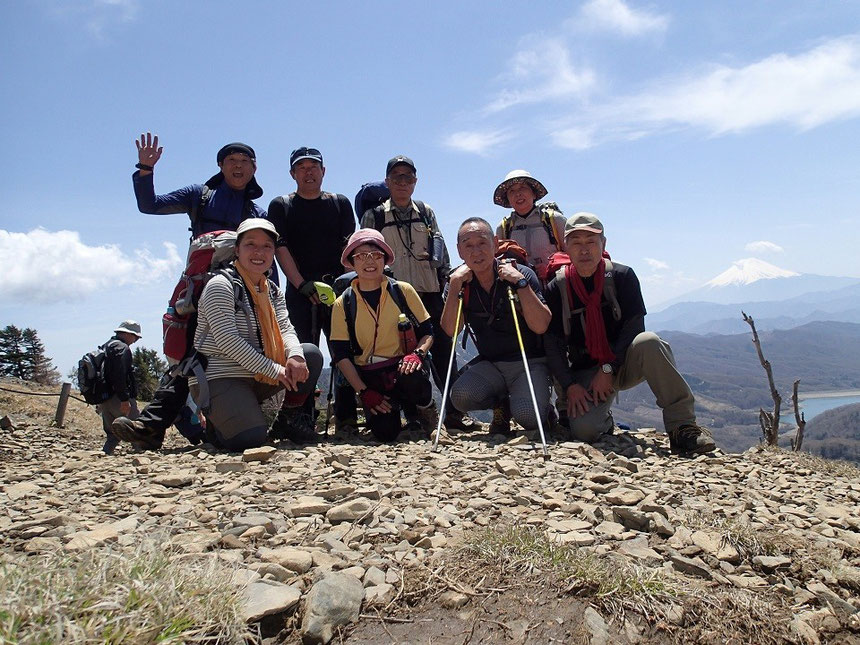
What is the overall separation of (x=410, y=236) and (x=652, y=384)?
3760 millimetres

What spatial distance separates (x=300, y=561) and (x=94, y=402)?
10.2 meters

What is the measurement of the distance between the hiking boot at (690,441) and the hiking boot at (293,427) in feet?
14.2

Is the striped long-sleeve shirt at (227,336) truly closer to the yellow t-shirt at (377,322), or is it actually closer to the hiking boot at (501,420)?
the yellow t-shirt at (377,322)

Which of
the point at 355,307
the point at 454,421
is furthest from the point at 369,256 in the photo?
the point at 454,421

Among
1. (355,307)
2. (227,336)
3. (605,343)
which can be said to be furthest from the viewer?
(355,307)

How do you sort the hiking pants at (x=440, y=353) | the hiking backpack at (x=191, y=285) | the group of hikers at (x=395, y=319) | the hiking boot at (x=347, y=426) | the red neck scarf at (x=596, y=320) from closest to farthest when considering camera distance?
the group of hikers at (x=395, y=319)
the hiking backpack at (x=191, y=285)
the red neck scarf at (x=596, y=320)
the hiking boot at (x=347, y=426)
the hiking pants at (x=440, y=353)

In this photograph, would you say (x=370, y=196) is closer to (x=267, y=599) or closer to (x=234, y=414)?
(x=234, y=414)

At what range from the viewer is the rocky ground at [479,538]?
2.69 m

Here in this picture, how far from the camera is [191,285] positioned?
6.62 m

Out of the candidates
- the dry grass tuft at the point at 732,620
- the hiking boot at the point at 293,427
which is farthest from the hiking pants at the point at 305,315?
the dry grass tuft at the point at 732,620

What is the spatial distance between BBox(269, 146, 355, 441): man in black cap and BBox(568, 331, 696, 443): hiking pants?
3718 millimetres

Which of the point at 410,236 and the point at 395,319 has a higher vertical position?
the point at 410,236

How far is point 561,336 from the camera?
7137mm

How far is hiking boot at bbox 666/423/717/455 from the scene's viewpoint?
6.57 meters
